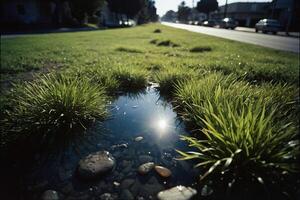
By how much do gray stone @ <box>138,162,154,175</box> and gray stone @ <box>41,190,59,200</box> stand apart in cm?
73

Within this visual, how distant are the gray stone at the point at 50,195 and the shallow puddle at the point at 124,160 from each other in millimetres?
35

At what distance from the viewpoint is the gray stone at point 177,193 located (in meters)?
1.78

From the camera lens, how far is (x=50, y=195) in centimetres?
183

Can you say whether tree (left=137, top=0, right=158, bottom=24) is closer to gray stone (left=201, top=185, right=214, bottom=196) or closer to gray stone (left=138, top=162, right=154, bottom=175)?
gray stone (left=138, top=162, right=154, bottom=175)

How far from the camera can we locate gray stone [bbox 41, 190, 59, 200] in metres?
1.81

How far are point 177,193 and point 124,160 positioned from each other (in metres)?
0.68

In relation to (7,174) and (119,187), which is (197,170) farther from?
(7,174)

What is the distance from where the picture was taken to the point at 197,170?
212cm

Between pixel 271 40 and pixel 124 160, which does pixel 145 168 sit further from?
pixel 271 40

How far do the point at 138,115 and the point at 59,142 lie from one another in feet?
3.94

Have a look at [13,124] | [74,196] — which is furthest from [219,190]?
[13,124]

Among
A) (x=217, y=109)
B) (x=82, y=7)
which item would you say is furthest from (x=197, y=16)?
(x=217, y=109)

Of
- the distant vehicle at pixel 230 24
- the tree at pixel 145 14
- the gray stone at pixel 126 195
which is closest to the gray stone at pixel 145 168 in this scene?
the gray stone at pixel 126 195

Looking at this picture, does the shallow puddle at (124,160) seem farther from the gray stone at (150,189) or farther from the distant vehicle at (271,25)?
the distant vehicle at (271,25)
